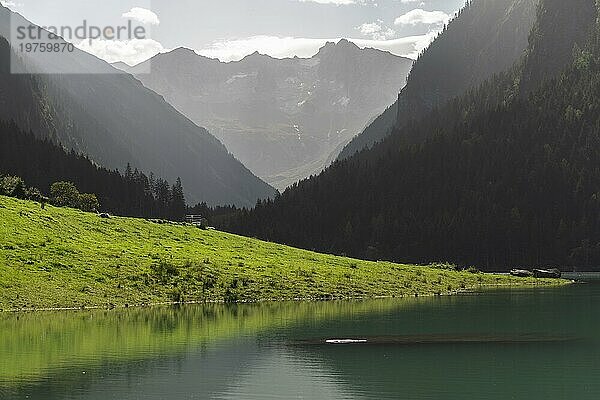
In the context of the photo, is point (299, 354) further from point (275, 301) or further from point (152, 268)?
point (152, 268)

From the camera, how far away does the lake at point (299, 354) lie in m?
41.8

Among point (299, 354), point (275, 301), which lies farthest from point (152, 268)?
point (299, 354)

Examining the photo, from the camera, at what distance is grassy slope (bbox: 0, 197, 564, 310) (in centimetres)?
9175

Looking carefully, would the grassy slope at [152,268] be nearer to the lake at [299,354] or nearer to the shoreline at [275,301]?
the shoreline at [275,301]

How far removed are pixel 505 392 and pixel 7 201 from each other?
96383 millimetres

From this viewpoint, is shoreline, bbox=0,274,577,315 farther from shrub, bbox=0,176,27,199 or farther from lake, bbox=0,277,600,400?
shrub, bbox=0,176,27,199

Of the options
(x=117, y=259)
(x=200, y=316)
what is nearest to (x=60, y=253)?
(x=117, y=259)

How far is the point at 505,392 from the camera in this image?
40.3 metres

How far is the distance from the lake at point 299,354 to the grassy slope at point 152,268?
28.9ft

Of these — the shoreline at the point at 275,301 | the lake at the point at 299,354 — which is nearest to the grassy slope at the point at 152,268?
the shoreline at the point at 275,301

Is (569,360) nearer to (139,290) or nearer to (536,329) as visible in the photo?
(536,329)

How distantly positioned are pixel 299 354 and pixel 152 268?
5126 centimetres

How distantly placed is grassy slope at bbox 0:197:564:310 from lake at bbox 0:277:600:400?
881 cm

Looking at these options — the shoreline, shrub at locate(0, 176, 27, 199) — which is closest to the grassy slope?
the shoreline
